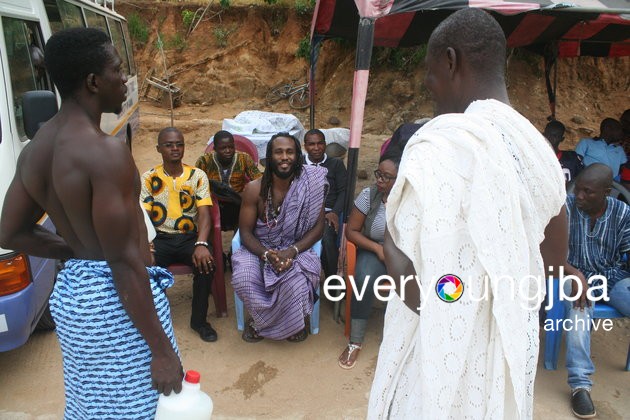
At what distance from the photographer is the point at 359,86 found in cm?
328

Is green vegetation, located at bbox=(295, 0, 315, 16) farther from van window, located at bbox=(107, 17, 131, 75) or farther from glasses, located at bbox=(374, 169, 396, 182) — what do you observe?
glasses, located at bbox=(374, 169, 396, 182)

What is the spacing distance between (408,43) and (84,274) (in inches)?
213

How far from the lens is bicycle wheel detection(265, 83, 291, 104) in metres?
12.5

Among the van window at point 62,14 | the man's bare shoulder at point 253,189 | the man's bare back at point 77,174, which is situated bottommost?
the man's bare shoulder at point 253,189

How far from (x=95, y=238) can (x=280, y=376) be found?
1873 mm

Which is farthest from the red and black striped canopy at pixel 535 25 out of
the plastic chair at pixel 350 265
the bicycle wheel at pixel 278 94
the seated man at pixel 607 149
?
the bicycle wheel at pixel 278 94

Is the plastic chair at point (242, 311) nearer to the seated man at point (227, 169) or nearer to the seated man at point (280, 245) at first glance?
the seated man at point (280, 245)

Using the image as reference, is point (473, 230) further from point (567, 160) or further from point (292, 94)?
point (292, 94)

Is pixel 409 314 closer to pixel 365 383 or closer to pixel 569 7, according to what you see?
pixel 365 383

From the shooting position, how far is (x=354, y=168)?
344 centimetres

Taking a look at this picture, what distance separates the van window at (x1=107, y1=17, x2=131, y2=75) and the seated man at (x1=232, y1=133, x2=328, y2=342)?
4.76m

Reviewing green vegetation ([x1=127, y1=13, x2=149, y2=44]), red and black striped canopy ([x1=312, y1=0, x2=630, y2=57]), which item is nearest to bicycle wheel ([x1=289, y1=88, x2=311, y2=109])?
green vegetation ([x1=127, y1=13, x2=149, y2=44])

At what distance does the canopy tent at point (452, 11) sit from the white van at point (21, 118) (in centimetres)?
191

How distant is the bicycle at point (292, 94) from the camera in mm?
12125
